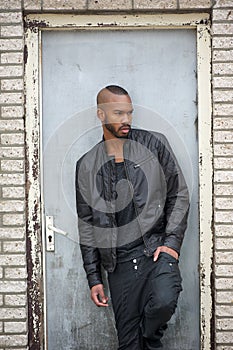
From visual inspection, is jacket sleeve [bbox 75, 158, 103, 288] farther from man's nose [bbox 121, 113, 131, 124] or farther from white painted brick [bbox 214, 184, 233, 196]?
white painted brick [bbox 214, 184, 233, 196]

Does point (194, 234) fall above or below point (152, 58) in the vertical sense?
below

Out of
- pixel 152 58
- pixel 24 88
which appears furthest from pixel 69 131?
pixel 152 58

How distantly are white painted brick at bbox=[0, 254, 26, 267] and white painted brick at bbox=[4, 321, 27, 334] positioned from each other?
0.39 m

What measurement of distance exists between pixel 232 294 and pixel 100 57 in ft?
5.86

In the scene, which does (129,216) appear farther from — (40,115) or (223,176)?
(40,115)

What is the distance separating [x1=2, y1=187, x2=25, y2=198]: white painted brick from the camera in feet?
15.5

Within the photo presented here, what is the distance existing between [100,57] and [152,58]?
35 centimetres

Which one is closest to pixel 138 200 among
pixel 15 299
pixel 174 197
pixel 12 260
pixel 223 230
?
pixel 174 197

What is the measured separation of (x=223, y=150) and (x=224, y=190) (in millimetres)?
257

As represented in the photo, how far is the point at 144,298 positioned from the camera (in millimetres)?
4621

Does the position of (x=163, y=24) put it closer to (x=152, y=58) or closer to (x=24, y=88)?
(x=152, y=58)

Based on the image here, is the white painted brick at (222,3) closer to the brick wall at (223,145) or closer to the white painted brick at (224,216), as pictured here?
the brick wall at (223,145)

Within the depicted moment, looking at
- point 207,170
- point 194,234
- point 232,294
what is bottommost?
point 232,294

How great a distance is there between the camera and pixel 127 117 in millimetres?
4715
